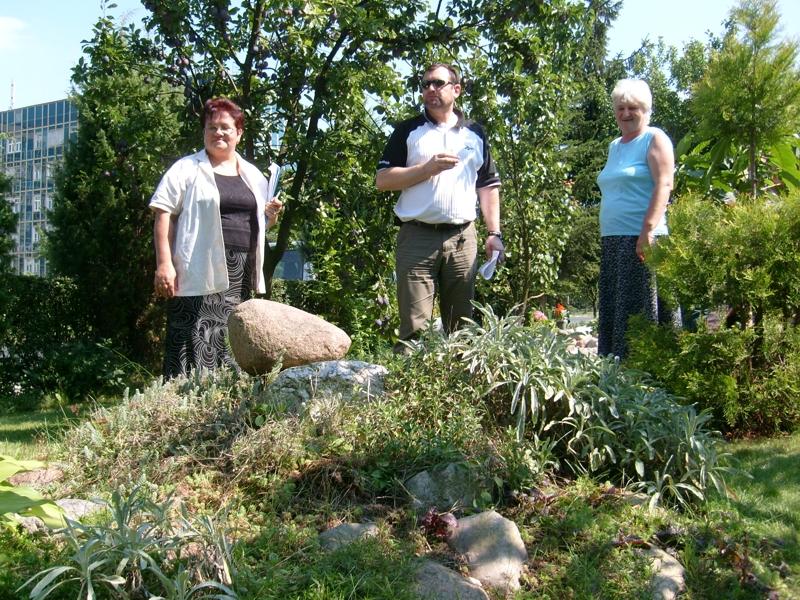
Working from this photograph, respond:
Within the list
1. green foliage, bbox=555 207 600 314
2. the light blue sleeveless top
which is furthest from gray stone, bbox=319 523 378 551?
green foliage, bbox=555 207 600 314

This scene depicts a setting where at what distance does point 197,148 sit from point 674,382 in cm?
387

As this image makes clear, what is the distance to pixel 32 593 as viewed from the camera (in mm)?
2217

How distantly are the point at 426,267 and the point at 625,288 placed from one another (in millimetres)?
1170

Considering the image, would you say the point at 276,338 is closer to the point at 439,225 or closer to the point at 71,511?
the point at 439,225

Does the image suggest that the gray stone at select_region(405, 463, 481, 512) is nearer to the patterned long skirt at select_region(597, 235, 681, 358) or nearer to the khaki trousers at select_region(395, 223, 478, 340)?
the khaki trousers at select_region(395, 223, 478, 340)

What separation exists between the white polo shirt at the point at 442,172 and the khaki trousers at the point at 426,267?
0.09 meters

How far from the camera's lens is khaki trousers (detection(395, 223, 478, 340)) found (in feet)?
13.9

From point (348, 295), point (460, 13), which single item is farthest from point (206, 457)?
point (460, 13)

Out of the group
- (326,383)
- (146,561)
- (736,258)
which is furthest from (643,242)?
(146,561)

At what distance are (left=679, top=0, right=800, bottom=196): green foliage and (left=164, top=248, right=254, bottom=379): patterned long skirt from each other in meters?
2.89

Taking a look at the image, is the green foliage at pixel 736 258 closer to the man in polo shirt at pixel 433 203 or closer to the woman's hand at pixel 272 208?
the man in polo shirt at pixel 433 203

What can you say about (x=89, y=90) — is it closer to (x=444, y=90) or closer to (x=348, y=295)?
(x=348, y=295)

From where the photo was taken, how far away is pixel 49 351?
7074mm

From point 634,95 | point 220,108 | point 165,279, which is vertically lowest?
point 165,279
